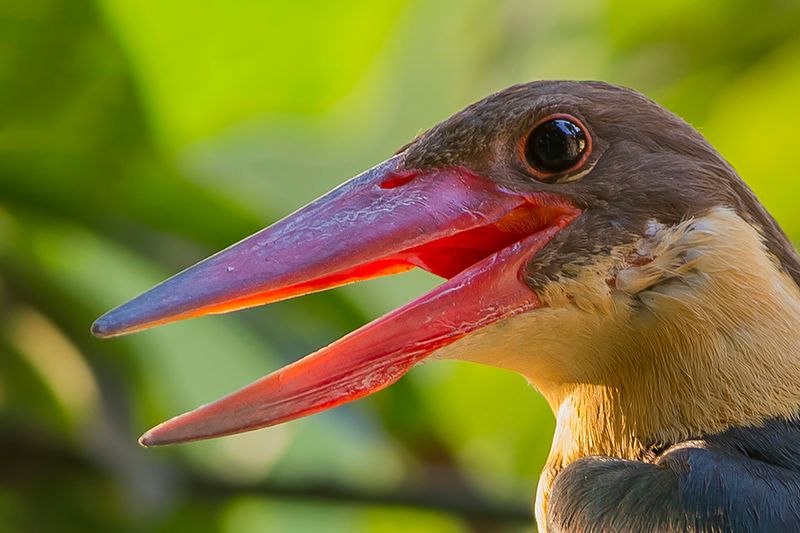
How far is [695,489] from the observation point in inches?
63.1

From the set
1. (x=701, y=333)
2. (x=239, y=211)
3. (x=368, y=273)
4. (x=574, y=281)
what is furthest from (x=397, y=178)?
(x=239, y=211)

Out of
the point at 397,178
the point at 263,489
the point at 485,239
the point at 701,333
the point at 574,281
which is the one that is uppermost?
the point at 397,178

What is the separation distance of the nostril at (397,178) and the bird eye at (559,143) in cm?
20

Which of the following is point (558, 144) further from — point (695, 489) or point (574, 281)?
point (695, 489)

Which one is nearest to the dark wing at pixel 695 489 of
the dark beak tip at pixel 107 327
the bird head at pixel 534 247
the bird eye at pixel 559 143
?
the bird head at pixel 534 247

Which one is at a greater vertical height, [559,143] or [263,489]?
[559,143]

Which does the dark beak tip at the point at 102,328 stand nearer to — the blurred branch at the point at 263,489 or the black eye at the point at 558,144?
the black eye at the point at 558,144

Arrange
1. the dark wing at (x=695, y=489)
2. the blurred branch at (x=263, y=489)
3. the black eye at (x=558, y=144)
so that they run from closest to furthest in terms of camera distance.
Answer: the dark wing at (x=695, y=489) < the black eye at (x=558, y=144) < the blurred branch at (x=263, y=489)

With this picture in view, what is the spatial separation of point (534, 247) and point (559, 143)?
162 mm

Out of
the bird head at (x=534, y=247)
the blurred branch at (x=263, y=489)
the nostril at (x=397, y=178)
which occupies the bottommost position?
the blurred branch at (x=263, y=489)

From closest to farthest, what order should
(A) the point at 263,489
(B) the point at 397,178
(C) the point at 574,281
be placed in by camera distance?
(C) the point at 574,281
(B) the point at 397,178
(A) the point at 263,489

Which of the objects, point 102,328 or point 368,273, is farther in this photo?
point 368,273

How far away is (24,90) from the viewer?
2998 mm

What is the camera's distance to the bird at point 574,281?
5.73 ft
